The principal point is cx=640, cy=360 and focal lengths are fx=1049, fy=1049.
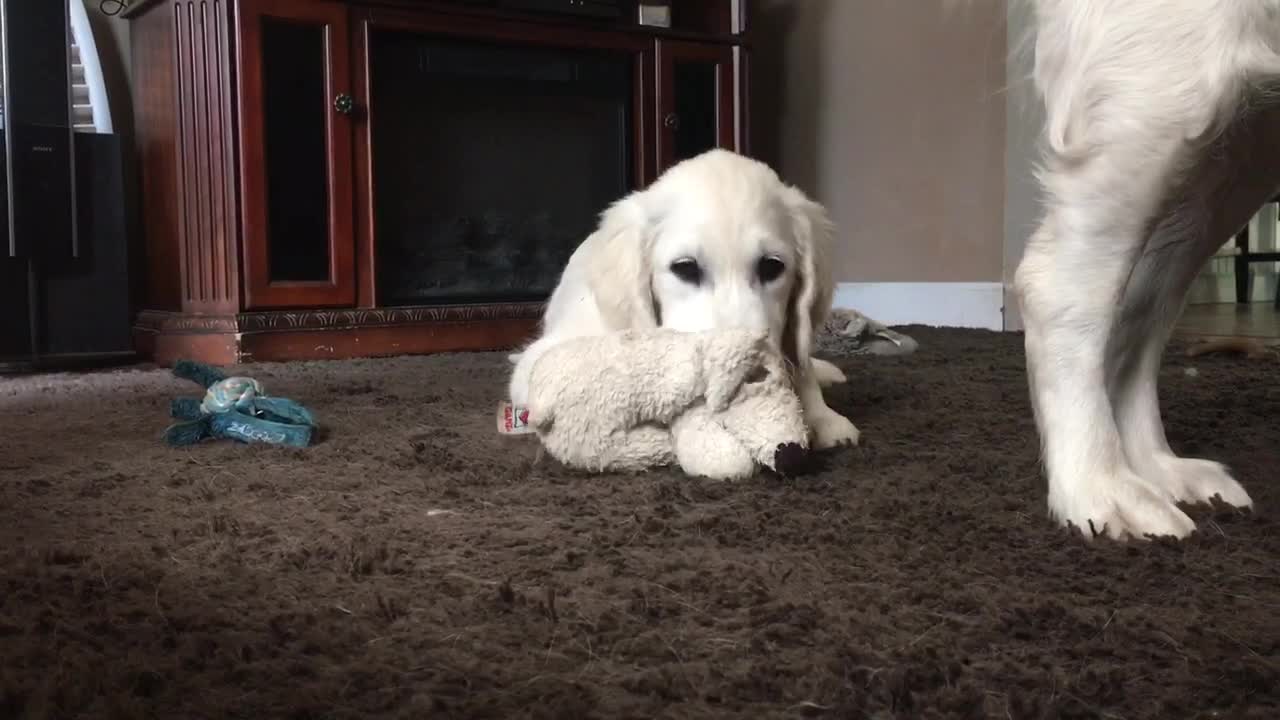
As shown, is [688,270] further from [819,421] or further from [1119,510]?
[1119,510]

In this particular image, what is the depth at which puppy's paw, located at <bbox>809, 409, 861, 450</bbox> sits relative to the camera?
4.73ft

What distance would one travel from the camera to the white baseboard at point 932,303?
3.45 metres

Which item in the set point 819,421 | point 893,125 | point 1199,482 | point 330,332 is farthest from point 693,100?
point 1199,482

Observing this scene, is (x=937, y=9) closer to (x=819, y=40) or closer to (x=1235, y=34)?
(x=819, y=40)

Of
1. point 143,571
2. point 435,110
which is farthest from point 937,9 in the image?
point 143,571

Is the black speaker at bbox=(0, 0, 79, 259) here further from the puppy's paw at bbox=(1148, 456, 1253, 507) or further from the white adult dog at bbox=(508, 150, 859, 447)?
the puppy's paw at bbox=(1148, 456, 1253, 507)

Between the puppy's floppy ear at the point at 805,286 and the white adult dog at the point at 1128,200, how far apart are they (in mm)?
462

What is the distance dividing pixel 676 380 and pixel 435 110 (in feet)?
6.94

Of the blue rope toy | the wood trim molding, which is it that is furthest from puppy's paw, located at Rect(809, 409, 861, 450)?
the wood trim molding

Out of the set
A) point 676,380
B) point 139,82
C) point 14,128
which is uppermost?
point 139,82

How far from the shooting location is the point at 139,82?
313cm

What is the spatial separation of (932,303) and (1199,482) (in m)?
2.55

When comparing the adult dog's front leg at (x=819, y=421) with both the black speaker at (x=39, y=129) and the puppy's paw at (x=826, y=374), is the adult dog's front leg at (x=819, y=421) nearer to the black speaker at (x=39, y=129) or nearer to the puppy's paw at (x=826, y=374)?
the puppy's paw at (x=826, y=374)

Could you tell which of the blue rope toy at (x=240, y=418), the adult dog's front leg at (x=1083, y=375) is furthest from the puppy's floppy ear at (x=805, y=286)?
the blue rope toy at (x=240, y=418)
